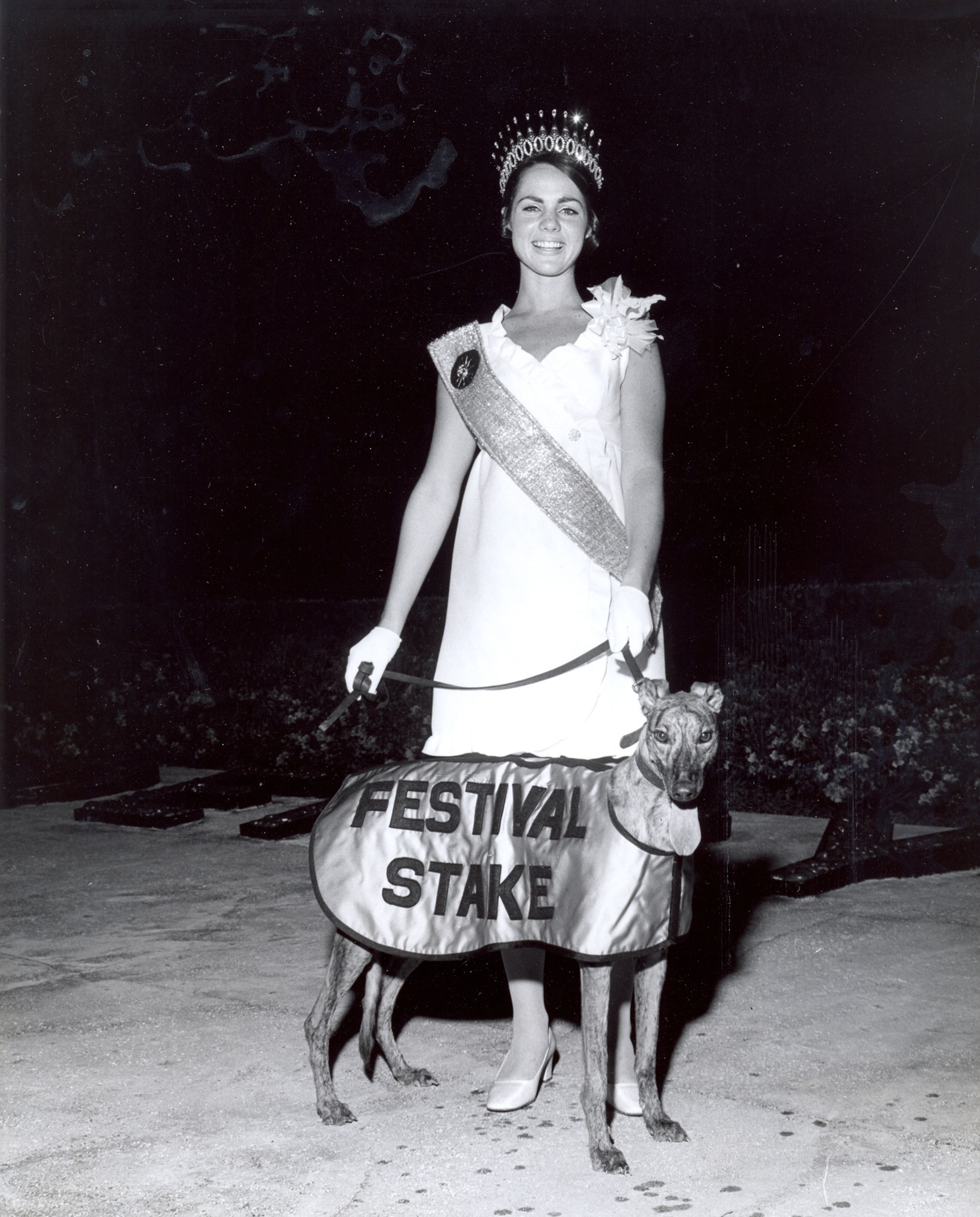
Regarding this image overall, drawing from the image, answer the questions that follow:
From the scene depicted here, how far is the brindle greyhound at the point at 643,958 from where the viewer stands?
2602mm

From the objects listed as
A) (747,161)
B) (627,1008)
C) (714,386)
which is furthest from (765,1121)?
(747,161)

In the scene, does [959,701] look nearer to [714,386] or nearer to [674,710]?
[714,386]

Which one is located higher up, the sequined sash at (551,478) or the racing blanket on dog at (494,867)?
the sequined sash at (551,478)

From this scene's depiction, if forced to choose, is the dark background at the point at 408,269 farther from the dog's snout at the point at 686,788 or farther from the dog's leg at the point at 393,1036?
the dog's snout at the point at 686,788

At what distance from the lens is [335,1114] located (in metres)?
3.08

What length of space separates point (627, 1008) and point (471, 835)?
663mm

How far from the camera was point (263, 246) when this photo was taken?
8852 millimetres

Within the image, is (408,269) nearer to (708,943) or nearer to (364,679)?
(708,943)

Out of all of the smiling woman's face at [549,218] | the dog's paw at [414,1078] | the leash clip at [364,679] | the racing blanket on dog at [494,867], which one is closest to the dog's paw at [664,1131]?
the racing blanket on dog at [494,867]

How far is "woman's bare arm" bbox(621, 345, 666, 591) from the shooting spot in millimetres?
3082

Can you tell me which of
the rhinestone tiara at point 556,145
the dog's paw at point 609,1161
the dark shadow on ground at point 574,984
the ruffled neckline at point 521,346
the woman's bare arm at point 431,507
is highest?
the rhinestone tiara at point 556,145

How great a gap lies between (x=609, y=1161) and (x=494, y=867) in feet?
2.09

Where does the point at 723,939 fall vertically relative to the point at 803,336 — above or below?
below

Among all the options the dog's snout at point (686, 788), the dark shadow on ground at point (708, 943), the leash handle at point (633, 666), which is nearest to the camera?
the dog's snout at point (686, 788)
